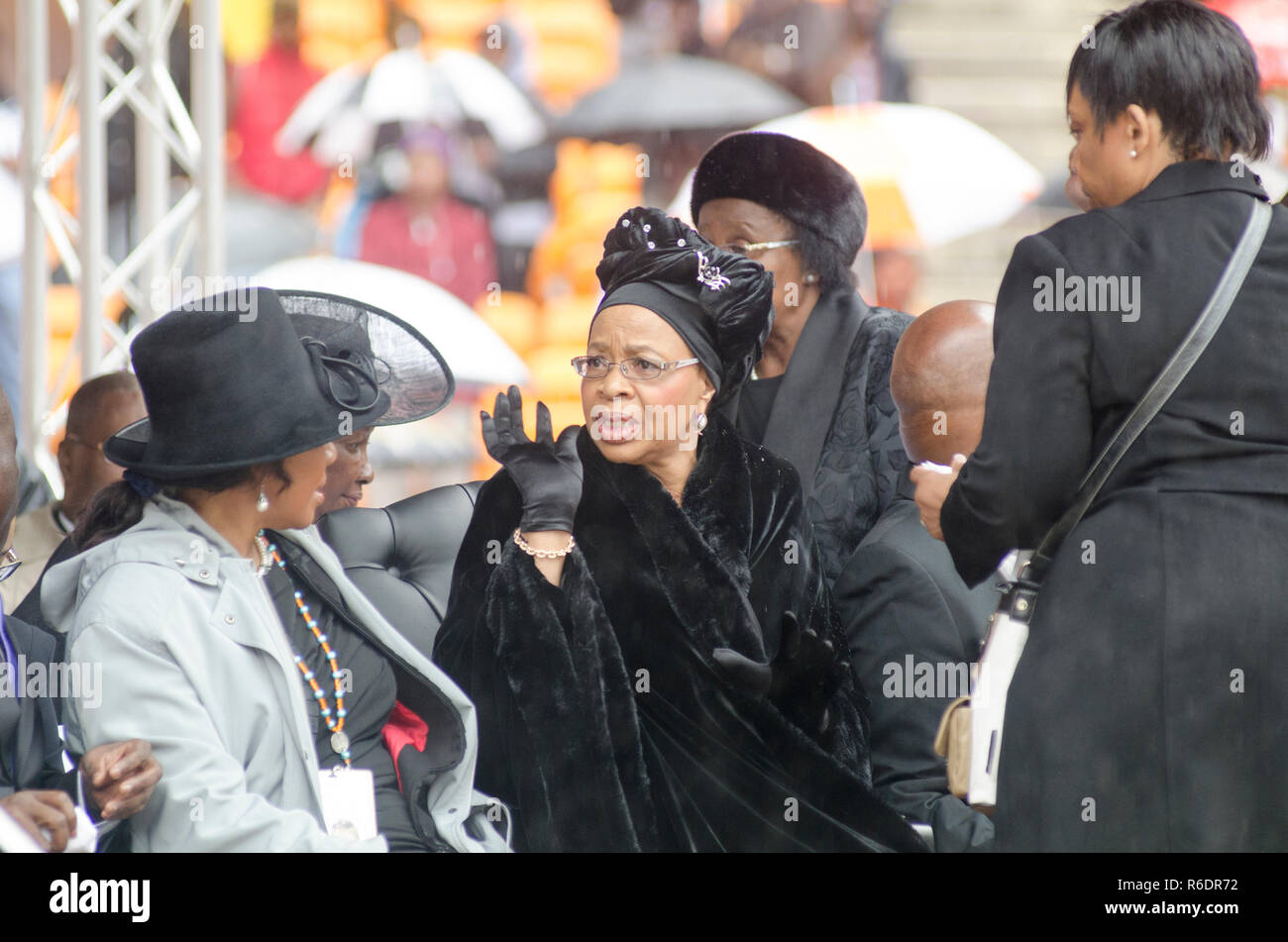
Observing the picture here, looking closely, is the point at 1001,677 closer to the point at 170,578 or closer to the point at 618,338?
the point at 618,338

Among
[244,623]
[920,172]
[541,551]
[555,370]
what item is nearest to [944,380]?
[541,551]

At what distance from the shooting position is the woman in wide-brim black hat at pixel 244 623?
290 centimetres

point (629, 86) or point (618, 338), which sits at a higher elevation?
point (629, 86)

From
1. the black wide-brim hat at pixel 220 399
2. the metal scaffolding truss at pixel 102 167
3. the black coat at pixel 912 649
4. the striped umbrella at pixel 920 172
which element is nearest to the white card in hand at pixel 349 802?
the black wide-brim hat at pixel 220 399

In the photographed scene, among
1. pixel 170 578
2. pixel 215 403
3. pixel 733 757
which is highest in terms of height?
pixel 215 403

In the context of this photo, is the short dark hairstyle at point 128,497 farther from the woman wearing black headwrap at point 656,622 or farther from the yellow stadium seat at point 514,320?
the yellow stadium seat at point 514,320

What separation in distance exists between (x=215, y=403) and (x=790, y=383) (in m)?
1.41

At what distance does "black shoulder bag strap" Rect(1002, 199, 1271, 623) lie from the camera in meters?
2.80

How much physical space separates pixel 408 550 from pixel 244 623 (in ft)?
2.78

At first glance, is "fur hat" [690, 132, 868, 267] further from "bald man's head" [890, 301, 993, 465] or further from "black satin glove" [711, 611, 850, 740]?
"black satin glove" [711, 611, 850, 740]

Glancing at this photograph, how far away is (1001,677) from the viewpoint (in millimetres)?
3055

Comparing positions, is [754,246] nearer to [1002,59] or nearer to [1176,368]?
[1176,368]

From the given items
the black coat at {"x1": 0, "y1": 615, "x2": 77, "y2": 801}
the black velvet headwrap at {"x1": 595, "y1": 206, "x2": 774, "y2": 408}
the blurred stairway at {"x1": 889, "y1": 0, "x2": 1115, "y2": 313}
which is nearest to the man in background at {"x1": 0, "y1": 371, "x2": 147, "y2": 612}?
the black coat at {"x1": 0, "y1": 615, "x2": 77, "y2": 801}
